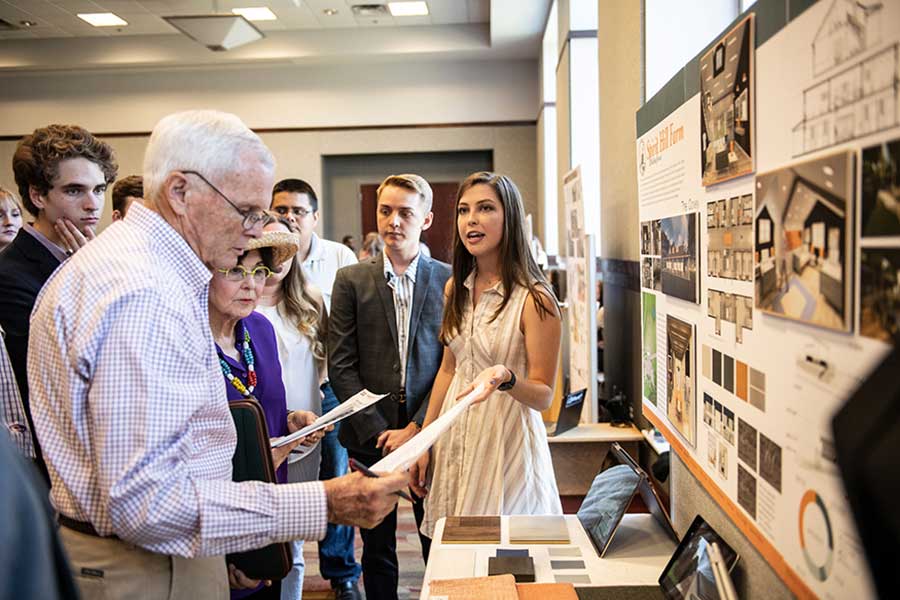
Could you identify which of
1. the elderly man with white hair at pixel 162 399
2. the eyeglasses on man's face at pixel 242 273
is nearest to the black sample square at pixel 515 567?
the elderly man with white hair at pixel 162 399

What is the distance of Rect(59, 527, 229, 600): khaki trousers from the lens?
1215 mm

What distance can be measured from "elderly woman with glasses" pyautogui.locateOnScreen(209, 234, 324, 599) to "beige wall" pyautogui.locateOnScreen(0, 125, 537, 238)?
26.2 ft

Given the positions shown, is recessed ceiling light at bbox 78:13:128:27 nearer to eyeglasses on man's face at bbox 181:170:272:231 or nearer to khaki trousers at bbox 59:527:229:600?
eyeglasses on man's face at bbox 181:170:272:231

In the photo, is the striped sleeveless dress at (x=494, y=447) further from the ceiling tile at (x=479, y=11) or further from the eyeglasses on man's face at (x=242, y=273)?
the ceiling tile at (x=479, y=11)

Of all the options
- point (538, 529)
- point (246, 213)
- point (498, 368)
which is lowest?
point (538, 529)

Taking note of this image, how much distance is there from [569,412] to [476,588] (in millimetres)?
2219

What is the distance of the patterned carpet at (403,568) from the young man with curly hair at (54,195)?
6.40 feet

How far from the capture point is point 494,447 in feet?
6.97

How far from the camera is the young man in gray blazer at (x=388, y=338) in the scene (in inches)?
107

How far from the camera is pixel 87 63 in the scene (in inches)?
375

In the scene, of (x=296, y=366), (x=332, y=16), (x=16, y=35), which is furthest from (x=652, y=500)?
(x=16, y=35)

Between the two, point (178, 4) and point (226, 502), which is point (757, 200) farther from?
point (178, 4)

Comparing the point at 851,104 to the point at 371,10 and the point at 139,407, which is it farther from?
the point at 371,10

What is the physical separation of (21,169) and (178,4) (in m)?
6.61
